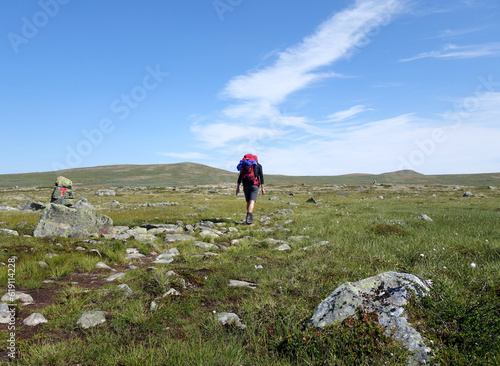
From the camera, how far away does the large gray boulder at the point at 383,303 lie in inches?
117

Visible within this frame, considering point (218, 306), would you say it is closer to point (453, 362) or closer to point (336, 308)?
point (336, 308)

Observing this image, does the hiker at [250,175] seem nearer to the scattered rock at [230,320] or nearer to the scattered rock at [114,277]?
the scattered rock at [114,277]

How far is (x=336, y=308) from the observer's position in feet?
11.3

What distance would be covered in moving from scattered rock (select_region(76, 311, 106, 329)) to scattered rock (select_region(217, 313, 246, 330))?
1.86m

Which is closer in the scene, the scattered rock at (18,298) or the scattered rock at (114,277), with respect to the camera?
the scattered rock at (18,298)

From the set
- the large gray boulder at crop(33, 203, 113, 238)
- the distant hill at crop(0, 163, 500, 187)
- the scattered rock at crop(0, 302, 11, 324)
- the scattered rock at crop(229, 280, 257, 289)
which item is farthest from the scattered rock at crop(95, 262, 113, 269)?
the distant hill at crop(0, 163, 500, 187)

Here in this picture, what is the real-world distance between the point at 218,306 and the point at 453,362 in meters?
3.28

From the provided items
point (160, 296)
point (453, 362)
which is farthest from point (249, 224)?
point (453, 362)

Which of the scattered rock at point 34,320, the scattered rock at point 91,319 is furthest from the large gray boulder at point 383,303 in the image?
the scattered rock at point 34,320

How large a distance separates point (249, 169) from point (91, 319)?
11263 mm

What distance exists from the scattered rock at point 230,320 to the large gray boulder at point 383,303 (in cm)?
113

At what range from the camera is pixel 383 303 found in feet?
11.0

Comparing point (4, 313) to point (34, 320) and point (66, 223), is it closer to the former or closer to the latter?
point (34, 320)

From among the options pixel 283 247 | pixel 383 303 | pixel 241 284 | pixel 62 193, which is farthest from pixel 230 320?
pixel 62 193
